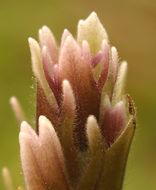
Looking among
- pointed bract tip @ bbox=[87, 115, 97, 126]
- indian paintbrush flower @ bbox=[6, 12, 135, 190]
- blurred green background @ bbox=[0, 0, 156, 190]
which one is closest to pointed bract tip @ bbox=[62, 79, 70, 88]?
indian paintbrush flower @ bbox=[6, 12, 135, 190]

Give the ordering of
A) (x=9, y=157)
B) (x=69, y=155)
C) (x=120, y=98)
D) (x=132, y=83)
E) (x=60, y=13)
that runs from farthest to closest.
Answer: (x=60, y=13) → (x=132, y=83) → (x=9, y=157) → (x=120, y=98) → (x=69, y=155)

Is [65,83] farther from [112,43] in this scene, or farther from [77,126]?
[112,43]

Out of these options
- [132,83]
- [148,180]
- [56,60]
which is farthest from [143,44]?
[56,60]

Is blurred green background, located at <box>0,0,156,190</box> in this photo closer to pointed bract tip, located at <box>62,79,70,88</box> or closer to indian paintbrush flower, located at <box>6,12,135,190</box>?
indian paintbrush flower, located at <box>6,12,135,190</box>

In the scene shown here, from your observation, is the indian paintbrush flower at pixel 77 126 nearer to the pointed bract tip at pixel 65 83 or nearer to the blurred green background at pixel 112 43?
the pointed bract tip at pixel 65 83

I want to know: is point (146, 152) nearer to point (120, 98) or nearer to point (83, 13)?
point (83, 13)

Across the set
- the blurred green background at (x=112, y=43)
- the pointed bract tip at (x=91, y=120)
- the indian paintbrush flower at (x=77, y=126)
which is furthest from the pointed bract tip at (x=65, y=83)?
the blurred green background at (x=112, y=43)
